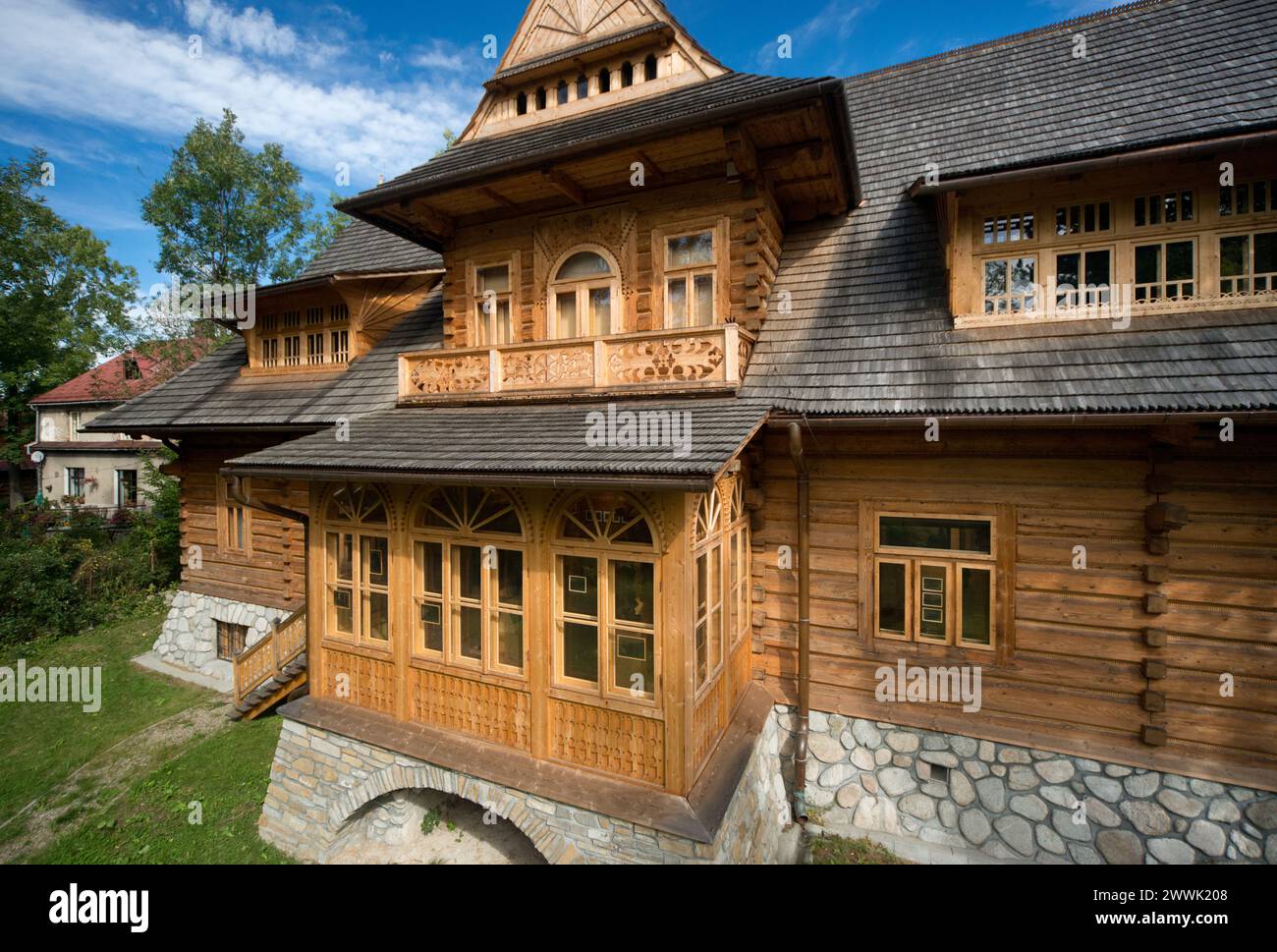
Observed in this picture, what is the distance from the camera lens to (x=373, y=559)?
641 cm

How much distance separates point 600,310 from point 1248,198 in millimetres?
7028

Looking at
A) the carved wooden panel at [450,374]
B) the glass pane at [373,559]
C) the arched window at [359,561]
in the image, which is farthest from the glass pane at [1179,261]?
the glass pane at [373,559]

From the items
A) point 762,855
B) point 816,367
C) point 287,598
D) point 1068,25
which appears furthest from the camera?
point 287,598

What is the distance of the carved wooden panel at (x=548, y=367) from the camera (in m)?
6.41

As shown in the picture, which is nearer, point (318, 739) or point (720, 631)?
point (720, 631)

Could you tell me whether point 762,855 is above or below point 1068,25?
below

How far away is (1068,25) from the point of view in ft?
26.8

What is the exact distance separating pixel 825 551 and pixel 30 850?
418 inches

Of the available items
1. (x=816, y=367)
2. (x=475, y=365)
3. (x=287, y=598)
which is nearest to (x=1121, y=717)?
(x=816, y=367)

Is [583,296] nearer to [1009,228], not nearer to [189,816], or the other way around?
[1009,228]

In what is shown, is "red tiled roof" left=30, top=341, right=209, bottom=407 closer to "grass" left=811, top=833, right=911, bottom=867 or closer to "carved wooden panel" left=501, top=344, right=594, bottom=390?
"carved wooden panel" left=501, top=344, right=594, bottom=390

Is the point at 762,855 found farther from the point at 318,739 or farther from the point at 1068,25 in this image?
the point at 1068,25

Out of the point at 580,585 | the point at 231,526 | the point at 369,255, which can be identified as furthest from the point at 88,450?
the point at 580,585

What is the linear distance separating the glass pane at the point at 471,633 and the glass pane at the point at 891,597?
4569 mm
